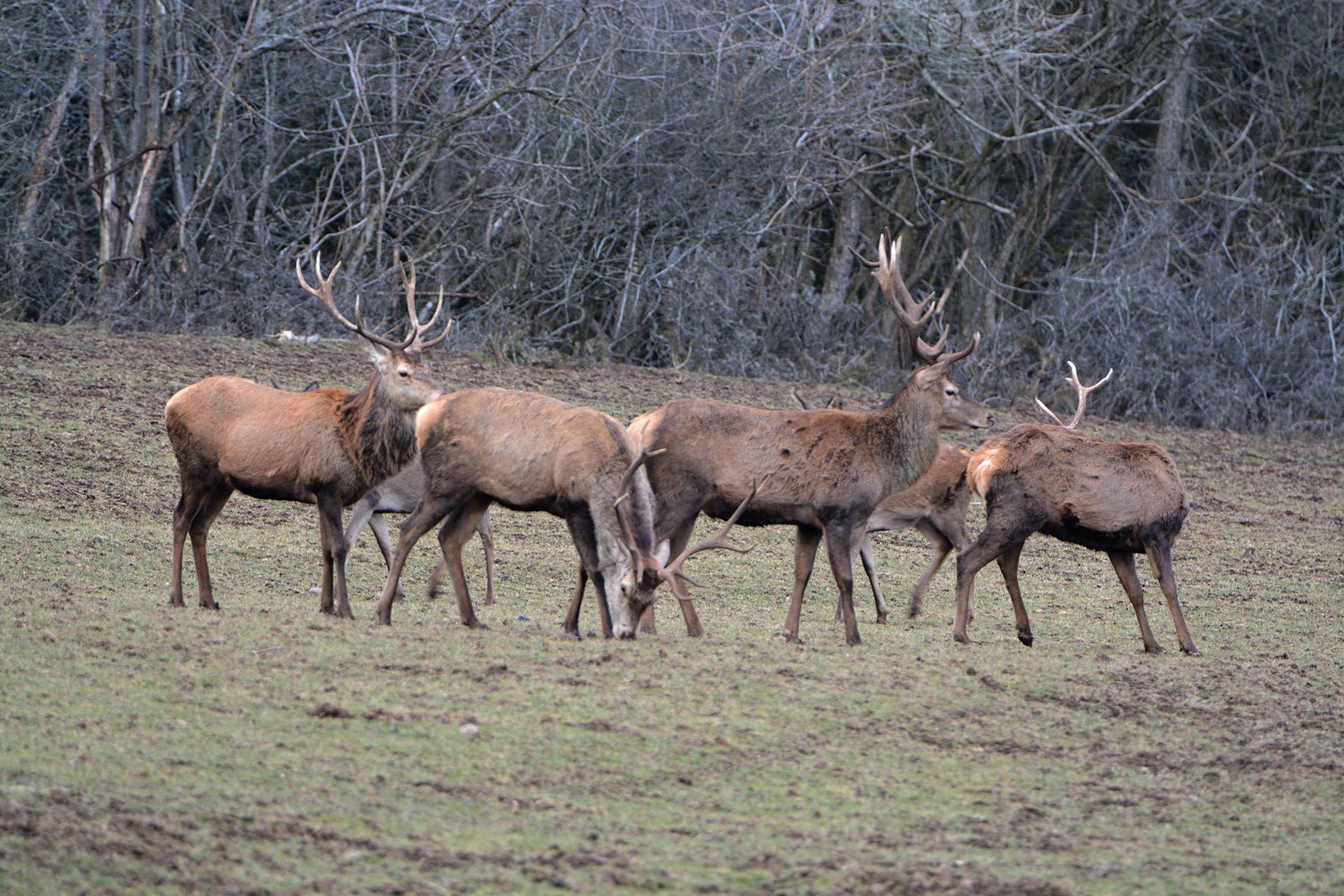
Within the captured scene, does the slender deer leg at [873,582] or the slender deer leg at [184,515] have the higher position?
the slender deer leg at [184,515]

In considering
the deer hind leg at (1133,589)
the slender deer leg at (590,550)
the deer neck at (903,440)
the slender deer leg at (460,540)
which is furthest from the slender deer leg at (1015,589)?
the slender deer leg at (460,540)

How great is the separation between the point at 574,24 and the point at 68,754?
1484 centimetres

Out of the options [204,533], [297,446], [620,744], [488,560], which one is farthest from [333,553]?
[620,744]

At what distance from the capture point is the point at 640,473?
9.02m

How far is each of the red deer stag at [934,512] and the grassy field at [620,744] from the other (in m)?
0.57

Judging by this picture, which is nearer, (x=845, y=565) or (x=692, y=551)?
(x=692, y=551)

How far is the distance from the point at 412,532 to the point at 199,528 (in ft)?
4.55

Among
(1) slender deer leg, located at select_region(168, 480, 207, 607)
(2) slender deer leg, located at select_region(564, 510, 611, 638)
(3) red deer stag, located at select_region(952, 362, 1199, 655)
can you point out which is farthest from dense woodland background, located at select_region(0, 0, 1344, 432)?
(2) slender deer leg, located at select_region(564, 510, 611, 638)

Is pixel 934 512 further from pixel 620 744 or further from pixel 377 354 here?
Result: pixel 620 744

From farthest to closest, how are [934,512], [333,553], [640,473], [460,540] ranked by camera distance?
[934,512], [460,540], [333,553], [640,473]

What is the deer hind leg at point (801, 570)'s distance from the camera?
9.59 meters

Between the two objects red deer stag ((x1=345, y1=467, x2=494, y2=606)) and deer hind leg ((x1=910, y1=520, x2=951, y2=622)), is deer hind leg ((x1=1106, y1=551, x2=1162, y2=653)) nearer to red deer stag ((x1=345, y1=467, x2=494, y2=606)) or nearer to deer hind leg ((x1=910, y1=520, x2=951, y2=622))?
deer hind leg ((x1=910, y1=520, x2=951, y2=622))

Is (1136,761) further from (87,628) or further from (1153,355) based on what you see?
(1153,355)

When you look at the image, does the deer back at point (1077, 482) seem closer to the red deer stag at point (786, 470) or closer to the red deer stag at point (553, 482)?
the red deer stag at point (786, 470)
